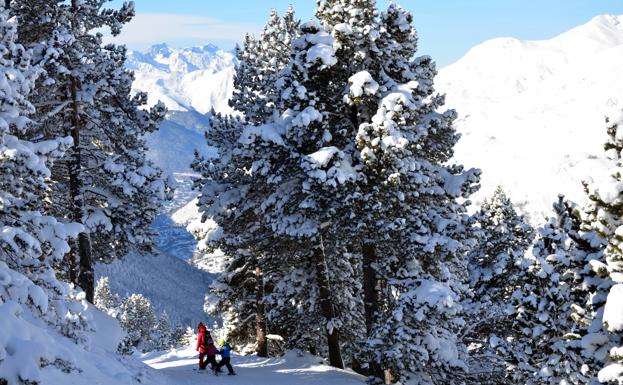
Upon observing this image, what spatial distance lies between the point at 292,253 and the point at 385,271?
14.1 feet

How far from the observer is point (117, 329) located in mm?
18062

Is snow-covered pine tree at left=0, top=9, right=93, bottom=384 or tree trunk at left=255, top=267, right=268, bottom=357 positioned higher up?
snow-covered pine tree at left=0, top=9, right=93, bottom=384

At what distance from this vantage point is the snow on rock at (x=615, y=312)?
31.8 feet

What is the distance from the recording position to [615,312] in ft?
31.9

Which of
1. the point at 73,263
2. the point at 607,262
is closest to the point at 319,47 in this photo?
the point at 607,262

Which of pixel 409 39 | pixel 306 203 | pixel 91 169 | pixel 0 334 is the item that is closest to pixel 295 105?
pixel 306 203

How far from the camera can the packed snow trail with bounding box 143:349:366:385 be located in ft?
62.4

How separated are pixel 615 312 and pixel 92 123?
17.1 metres

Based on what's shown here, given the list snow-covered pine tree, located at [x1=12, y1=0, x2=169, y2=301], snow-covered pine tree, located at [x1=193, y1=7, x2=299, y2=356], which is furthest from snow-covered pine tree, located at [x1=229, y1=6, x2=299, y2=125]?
snow-covered pine tree, located at [x1=12, y1=0, x2=169, y2=301]

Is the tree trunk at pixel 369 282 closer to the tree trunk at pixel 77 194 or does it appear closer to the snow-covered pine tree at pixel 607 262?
the snow-covered pine tree at pixel 607 262

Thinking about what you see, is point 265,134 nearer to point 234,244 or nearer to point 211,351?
point 234,244

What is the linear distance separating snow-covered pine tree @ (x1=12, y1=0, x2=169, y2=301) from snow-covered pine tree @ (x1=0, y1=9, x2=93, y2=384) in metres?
5.71

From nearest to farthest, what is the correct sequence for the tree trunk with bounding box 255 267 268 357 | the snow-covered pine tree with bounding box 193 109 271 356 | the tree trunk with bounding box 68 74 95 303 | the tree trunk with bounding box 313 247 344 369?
the tree trunk with bounding box 68 74 95 303, the tree trunk with bounding box 313 247 344 369, the snow-covered pine tree with bounding box 193 109 271 356, the tree trunk with bounding box 255 267 268 357

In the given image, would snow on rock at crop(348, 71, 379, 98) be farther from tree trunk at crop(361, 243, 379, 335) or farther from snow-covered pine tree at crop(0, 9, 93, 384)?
snow-covered pine tree at crop(0, 9, 93, 384)
